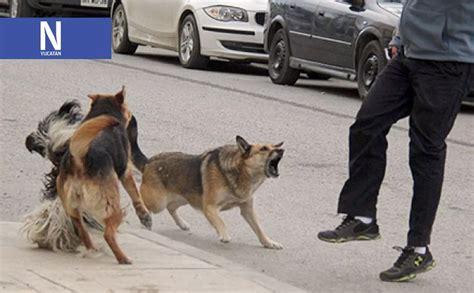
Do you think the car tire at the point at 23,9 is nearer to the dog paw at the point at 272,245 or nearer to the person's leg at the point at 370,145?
the dog paw at the point at 272,245

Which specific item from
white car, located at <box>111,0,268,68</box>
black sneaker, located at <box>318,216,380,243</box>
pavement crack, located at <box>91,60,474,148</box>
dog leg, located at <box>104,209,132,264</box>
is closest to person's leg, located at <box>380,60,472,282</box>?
black sneaker, located at <box>318,216,380,243</box>

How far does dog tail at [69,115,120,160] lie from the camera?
6.70 metres

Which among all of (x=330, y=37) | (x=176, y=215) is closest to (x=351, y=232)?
(x=176, y=215)

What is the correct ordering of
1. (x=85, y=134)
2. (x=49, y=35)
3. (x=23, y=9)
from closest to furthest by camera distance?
(x=49, y=35), (x=85, y=134), (x=23, y=9)

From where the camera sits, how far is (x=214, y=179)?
779 centimetres

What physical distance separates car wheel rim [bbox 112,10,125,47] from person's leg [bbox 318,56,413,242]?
1388 centimetres

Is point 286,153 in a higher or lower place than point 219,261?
lower

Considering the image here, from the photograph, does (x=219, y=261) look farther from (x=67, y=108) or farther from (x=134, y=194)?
(x=67, y=108)

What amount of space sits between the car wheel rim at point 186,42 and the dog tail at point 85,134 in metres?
11.8

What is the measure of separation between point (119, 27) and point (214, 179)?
13193 millimetres

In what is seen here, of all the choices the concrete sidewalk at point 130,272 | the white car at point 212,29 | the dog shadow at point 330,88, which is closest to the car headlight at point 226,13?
the white car at point 212,29

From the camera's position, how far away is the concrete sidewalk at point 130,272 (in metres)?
6.27

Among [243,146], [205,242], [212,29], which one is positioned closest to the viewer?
[243,146]

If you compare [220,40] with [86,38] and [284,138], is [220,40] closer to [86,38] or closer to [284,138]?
[284,138]
